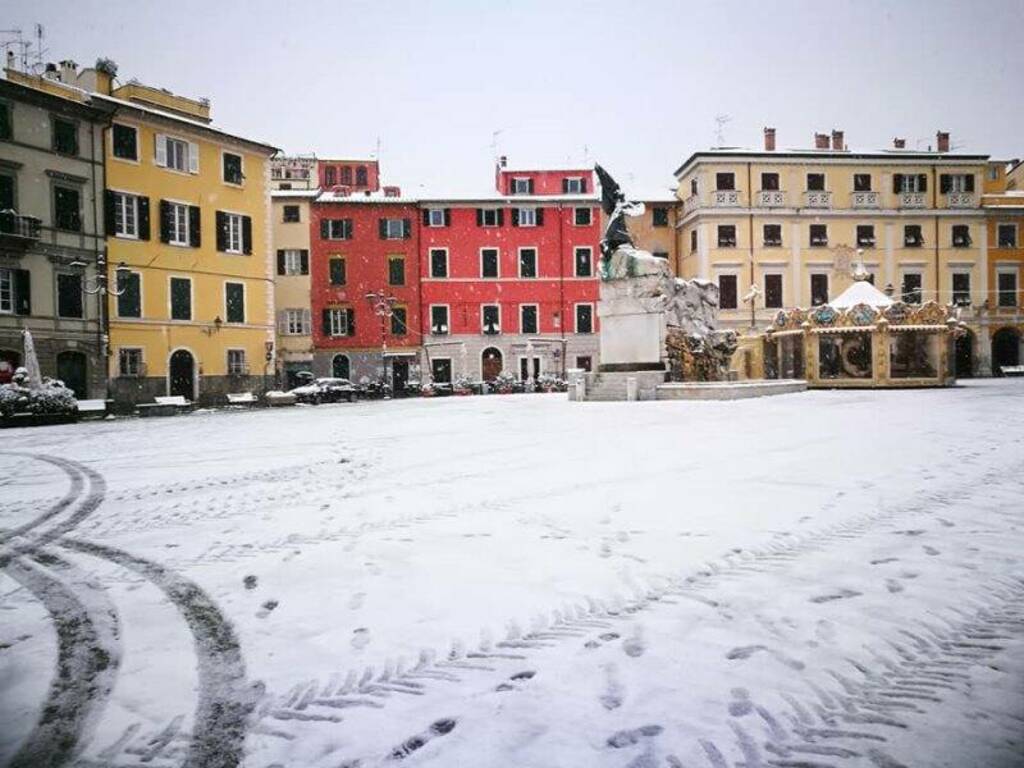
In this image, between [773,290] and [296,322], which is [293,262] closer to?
[296,322]

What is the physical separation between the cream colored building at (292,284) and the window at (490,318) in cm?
1095

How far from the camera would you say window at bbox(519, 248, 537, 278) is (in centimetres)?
4281

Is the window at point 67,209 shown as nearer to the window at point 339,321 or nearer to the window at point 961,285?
the window at point 339,321

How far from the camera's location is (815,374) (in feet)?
86.2

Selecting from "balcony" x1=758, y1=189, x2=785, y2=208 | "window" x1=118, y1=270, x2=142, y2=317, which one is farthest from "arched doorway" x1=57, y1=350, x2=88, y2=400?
"balcony" x1=758, y1=189, x2=785, y2=208

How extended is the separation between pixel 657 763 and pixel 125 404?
3060 centimetres

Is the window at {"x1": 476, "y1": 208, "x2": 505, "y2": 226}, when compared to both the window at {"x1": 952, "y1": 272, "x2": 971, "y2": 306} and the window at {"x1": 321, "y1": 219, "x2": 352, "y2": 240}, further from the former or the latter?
→ the window at {"x1": 952, "y1": 272, "x2": 971, "y2": 306}

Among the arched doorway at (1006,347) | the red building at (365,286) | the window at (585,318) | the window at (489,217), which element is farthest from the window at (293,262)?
the arched doorway at (1006,347)

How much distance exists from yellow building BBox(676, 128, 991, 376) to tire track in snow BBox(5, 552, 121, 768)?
39.9 m

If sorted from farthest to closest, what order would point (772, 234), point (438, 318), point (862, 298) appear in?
point (438, 318), point (772, 234), point (862, 298)

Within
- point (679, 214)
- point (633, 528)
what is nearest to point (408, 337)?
point (679, 214)

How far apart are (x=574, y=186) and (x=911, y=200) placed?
21.6 meters

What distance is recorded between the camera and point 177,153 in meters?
30.3

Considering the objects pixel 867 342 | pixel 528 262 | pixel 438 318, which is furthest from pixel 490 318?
pixel 867 342
